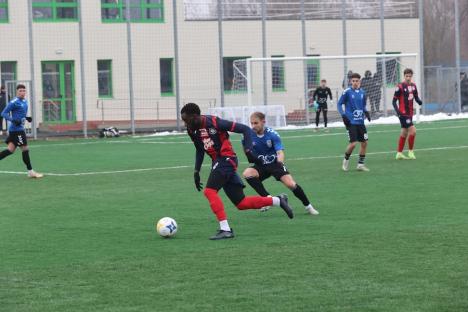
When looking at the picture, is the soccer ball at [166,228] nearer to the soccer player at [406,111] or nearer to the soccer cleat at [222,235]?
the soccer cleat at [222,235]

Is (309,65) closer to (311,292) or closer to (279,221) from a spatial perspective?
(279,221)

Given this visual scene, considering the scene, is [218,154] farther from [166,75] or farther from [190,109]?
[166,75]

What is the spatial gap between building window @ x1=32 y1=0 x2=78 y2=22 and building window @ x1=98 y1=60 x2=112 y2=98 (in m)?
2.13

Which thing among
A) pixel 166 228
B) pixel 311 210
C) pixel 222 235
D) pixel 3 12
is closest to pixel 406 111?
pixel 311 210

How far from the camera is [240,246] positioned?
423 inches

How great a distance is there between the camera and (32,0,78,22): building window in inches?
1569

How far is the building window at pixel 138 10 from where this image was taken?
4153 centimetres

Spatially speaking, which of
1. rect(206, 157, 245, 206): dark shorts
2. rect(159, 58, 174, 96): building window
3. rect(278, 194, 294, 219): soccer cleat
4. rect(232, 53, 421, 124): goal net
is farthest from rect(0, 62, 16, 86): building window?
rect(206, 157, 245, 206): dark shorts

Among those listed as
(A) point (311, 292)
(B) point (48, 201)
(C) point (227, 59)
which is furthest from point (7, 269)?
(C) point (227, 59)

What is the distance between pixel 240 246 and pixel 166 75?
104 ft

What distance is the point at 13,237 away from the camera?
38.9 feet

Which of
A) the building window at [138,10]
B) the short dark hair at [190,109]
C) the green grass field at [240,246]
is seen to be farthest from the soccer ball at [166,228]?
the building window at [138,10]

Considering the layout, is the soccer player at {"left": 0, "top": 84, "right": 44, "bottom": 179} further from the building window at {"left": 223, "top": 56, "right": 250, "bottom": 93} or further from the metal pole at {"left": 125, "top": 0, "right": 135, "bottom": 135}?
the building window at {"left": 223, "top": 56, "right": 250, "bottom": 93}

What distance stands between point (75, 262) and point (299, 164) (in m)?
12.4
